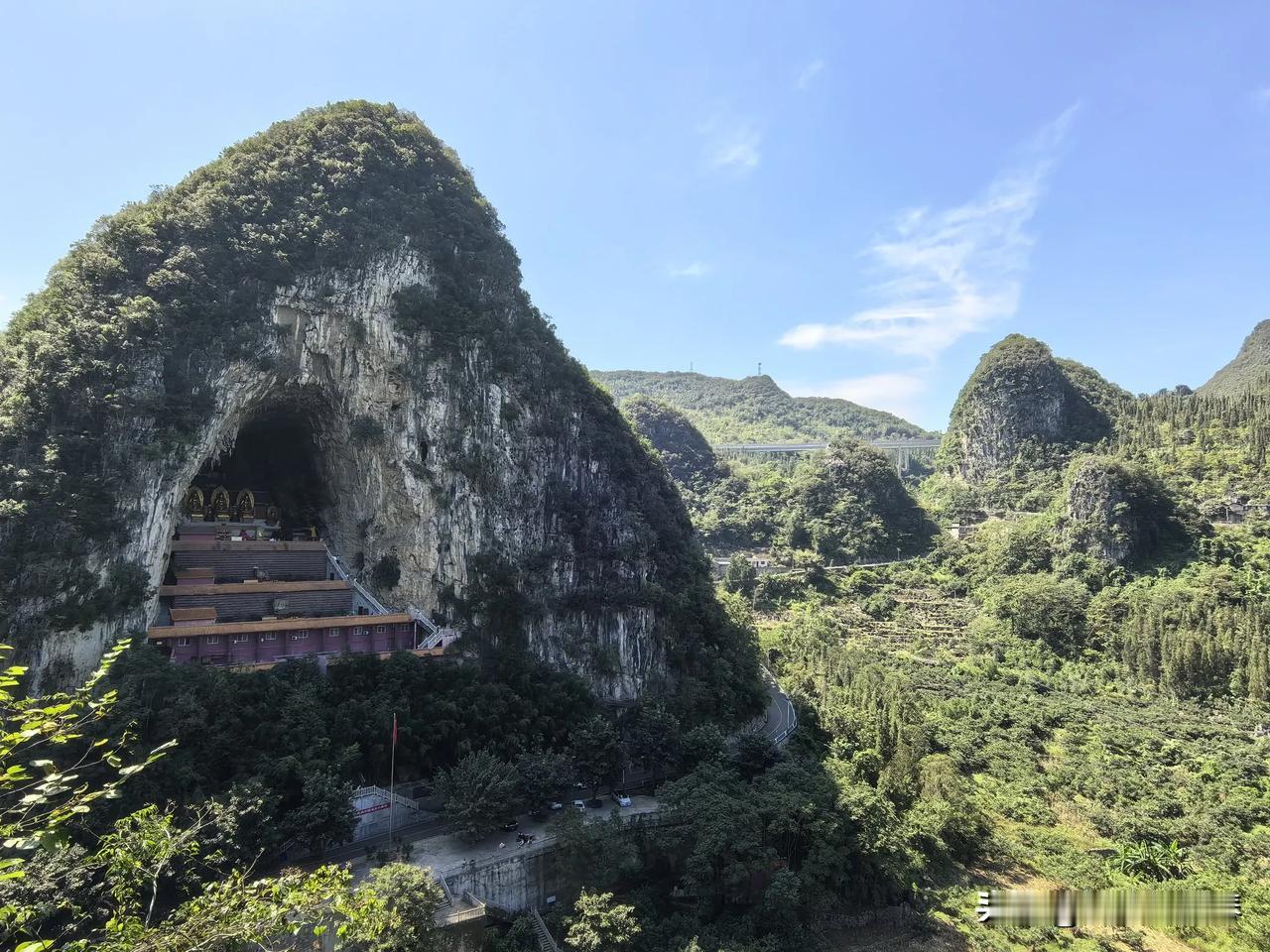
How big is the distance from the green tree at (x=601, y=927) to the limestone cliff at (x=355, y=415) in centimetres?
1448

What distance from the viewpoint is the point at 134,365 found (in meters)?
27.6

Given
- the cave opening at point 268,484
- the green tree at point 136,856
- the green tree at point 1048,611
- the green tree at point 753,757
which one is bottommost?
the green tree at point 753,757

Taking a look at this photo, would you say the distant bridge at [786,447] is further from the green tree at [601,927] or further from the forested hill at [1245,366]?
the green tree at [601,927]

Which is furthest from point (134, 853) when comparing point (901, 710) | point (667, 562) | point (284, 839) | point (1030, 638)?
point (1030, 638)

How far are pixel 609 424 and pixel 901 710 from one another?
2375 cm

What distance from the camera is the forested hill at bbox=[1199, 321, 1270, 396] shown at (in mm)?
94688

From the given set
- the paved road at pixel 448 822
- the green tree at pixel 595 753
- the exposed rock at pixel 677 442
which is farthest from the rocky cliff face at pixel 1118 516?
the green tree at pixel 595 753

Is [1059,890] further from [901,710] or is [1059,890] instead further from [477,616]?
[477,616]

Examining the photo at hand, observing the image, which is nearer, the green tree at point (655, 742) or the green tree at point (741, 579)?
the green tree at point (655, 742)

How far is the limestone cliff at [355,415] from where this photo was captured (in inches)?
983

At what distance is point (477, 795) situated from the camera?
22.8 meters

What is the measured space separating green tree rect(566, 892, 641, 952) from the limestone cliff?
14.5m

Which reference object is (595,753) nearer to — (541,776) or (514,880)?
(541,776)

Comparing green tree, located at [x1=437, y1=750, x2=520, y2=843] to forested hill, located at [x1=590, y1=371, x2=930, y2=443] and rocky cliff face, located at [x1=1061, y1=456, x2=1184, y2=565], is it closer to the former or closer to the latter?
rocky cliff face, located at [x1=1061, y1=456, x2=1184, y2=565]
